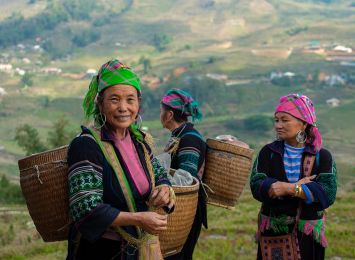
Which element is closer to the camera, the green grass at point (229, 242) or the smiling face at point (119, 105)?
the smiling face at point (119, 105)

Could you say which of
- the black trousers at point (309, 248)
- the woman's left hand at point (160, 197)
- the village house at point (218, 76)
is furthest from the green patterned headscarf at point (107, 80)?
the village house at point (218, 76)

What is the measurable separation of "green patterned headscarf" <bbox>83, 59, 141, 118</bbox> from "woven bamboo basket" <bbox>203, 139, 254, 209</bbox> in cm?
135

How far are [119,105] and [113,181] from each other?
1.14 feet

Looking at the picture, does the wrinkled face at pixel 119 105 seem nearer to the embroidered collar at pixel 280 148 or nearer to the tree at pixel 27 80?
the embroidered collar at pixel 280 148

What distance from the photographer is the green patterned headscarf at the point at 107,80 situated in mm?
2588

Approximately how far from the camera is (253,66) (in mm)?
91625

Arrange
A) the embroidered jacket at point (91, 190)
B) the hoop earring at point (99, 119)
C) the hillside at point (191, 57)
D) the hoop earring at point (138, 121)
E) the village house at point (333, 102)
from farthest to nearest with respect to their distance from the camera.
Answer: the village house at point (333, 102) < the hillside at point (191, 57) < the hoop earring at point (138, 121) < the hoop earring at point (99, 119) < the embroidered jacket at point (91, 190)

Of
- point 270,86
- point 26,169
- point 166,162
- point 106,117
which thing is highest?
point 106,117

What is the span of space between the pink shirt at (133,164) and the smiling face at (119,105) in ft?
0.27

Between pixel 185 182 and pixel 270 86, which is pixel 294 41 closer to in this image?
pixel 270 86

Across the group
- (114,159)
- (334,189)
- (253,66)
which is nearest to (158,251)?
(114,159)

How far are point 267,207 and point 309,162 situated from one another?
0.38m

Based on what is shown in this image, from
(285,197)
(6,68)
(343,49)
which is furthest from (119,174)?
(6,68)

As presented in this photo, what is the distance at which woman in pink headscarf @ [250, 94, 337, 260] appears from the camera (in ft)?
11.1
